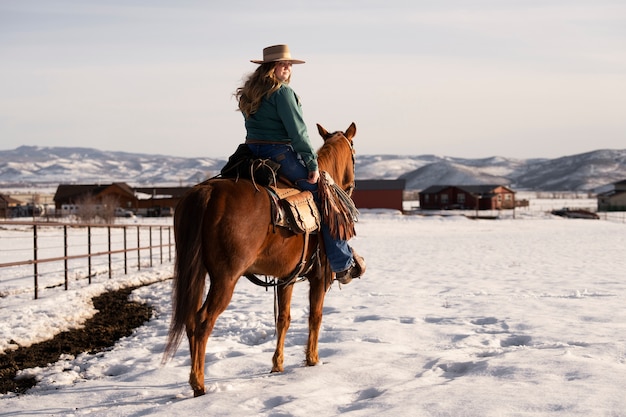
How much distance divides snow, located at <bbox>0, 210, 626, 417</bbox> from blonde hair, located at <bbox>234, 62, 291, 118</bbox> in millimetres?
2158

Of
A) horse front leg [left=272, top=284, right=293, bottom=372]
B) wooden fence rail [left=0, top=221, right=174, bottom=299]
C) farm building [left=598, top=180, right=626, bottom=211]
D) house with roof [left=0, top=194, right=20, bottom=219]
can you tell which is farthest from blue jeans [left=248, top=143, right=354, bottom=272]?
farm building [left=598, top=180, right=626, bottom=211]

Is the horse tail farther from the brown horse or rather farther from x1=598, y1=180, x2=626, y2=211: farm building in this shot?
x1=598, y1=180, x2=626, y2=211: farm building

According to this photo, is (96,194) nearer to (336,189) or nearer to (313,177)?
(336,189)

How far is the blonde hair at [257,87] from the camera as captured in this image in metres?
5.15

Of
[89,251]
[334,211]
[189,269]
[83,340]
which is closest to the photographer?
[189,269]

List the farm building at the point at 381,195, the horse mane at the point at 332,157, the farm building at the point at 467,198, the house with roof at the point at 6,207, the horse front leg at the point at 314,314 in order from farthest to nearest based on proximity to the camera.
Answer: the farm building at the point at 467,198, the farm building at the point at 381,195, the house with roof at the point at 6,207, the horse mane at the point at 332,157, the horse front leg at the point at 314,314

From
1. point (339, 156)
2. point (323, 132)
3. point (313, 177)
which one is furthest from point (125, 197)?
point (313, 177)

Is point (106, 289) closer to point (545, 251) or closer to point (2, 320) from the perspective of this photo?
point (2, 320)

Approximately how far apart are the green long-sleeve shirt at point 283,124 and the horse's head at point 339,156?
676mm

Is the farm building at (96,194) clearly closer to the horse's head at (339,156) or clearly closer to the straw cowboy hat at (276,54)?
the horse's head at (339,156)

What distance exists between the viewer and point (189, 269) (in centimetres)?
454

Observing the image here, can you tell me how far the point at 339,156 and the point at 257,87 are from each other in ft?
4.06

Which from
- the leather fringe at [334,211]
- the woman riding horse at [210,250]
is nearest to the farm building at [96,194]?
the leather fringe at [334,211]

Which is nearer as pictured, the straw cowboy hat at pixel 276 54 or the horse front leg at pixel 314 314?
the straw cowboy hat at pixel 276 54
